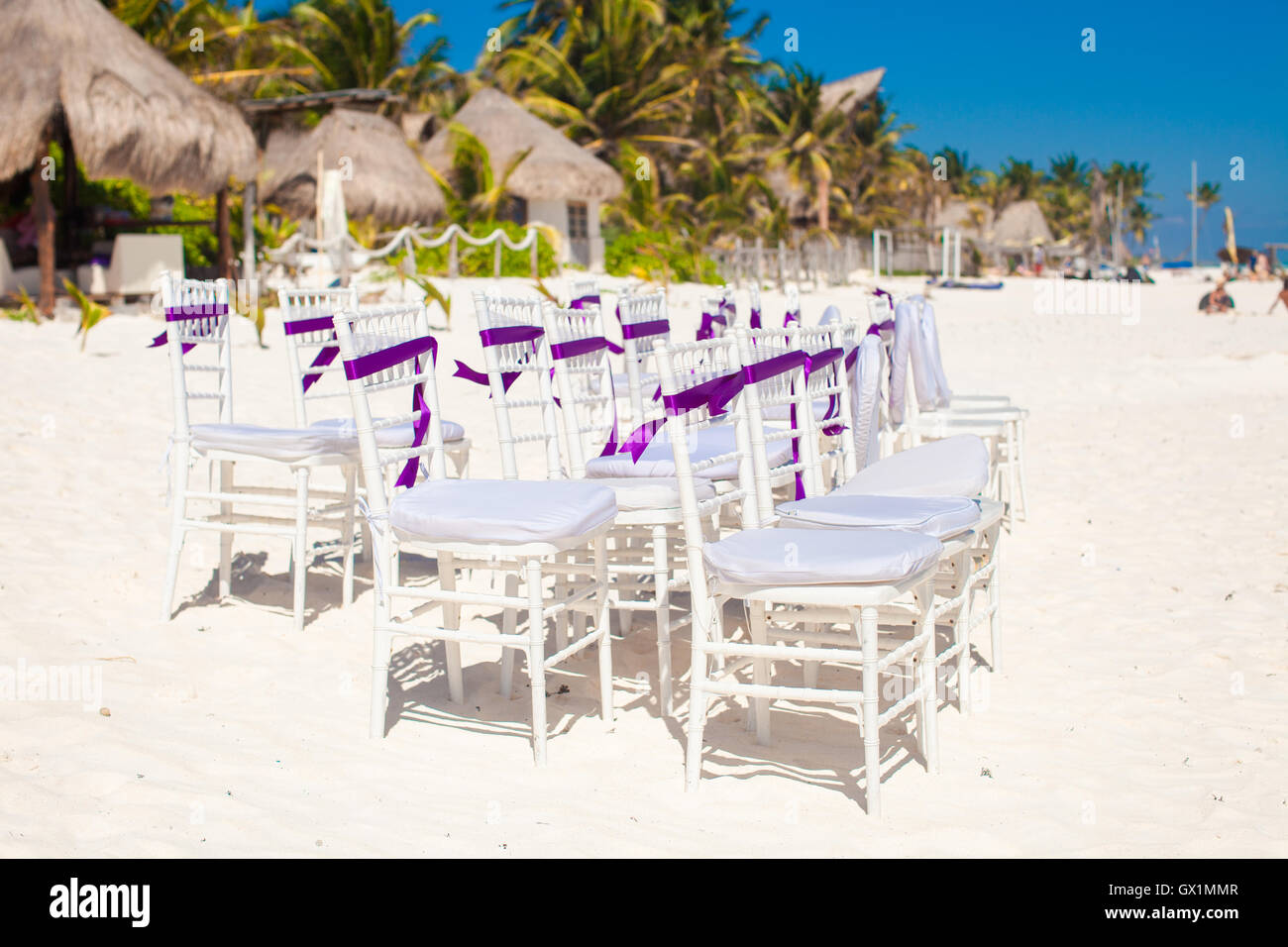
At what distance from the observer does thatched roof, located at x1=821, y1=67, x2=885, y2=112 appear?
3841cm

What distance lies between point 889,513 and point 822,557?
497mm

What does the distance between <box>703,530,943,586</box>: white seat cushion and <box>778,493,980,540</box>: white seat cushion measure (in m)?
0.20

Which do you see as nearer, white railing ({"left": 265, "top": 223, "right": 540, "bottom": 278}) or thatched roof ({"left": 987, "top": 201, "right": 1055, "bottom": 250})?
white railing ({"left": 265, "top": 223, "right": 540, "bottom": 278})

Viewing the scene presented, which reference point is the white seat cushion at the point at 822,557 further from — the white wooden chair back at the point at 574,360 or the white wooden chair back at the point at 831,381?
the white wooden chair back at the point at 574,360

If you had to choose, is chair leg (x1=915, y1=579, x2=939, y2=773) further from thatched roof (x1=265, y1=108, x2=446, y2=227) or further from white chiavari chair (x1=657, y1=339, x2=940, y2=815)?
thatched roof (x1=265, y1=108, x2=446, y2=227)

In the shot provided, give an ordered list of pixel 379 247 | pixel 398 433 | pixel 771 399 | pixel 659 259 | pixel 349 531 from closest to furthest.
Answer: pixel 771 399
pixel 349 531
pixel 398 433
pixel 379 247
pixel 659 259

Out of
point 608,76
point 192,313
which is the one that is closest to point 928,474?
point 192,313

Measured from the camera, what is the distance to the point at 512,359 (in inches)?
146

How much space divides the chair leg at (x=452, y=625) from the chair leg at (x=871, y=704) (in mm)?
1116

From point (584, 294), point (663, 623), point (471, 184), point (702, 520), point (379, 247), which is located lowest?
point (663, 623)

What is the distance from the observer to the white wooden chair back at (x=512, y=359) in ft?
11.6

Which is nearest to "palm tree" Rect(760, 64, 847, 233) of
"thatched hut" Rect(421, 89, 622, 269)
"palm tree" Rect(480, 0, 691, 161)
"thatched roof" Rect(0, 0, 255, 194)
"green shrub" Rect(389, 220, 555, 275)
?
"palm tree" Rect(480, 0, 691, 161)

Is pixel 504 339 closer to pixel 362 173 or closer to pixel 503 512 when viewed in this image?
pixel 503 512
